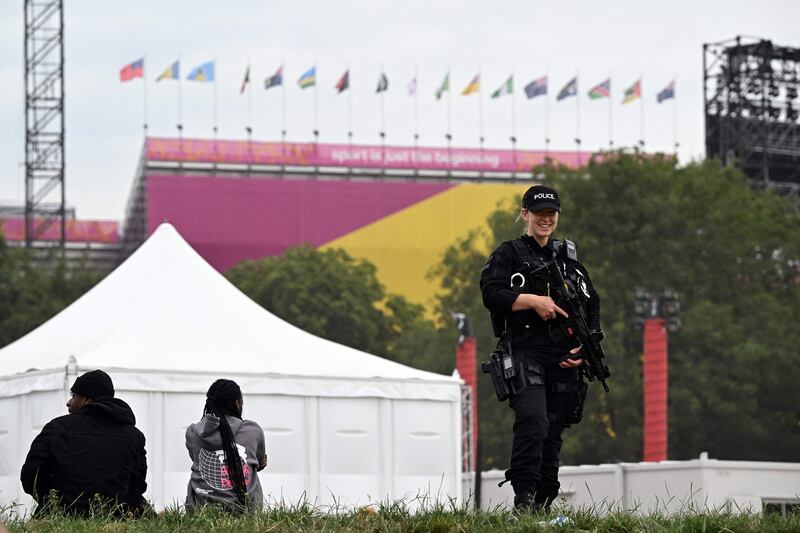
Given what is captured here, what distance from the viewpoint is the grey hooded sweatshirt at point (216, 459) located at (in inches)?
400

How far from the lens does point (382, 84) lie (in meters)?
98.7

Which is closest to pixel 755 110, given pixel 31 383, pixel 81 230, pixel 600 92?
pixel 600 92

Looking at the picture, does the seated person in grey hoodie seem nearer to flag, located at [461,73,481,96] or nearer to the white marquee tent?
the white marquee tent

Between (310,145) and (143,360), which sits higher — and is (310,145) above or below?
above

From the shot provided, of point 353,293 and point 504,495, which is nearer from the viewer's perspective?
point 504,495

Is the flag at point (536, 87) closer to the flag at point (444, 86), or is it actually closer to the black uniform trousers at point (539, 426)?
the flag at point (444, 86)

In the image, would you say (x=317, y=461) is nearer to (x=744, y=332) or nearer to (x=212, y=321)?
(x=212, y=321)

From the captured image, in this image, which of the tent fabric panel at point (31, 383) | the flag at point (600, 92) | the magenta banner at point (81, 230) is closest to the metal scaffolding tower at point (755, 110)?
the flag at point (600, 92)

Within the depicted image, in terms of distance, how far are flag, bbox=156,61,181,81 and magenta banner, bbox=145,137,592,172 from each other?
26.6ft

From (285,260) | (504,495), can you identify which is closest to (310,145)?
(285,260)

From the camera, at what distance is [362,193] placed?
99.1m

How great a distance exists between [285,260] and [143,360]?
54660 millimetres

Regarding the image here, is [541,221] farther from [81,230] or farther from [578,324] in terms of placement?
[81,230]

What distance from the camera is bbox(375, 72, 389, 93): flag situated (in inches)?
3871
